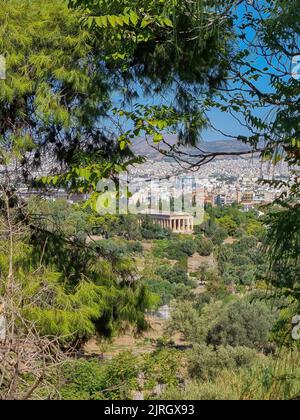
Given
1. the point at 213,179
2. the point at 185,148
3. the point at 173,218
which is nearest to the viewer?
the point at 185,148

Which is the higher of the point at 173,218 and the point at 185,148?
the point at 185,148

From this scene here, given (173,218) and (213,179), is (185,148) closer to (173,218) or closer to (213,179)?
(213,179)

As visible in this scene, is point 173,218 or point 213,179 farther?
point 173,218

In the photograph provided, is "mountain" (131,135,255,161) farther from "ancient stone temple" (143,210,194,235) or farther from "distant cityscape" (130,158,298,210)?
"ancient stone temple" (143,210,194,235)

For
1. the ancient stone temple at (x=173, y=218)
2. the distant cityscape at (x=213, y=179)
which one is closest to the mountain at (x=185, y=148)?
the distant cityscape at (x=213, y=179)

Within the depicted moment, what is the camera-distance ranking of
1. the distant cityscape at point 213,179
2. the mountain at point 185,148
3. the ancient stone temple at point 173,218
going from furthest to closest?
the ancient stone temple at point 173,218 → the mountain at point 185,148 → the distant cityscape at point 213,179

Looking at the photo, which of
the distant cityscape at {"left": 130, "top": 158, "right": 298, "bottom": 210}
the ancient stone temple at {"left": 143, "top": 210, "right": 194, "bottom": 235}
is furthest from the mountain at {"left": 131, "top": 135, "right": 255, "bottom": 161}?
the ancient stone temple at {"left": 143, "top": 210, "right": 194, "bottom": 235}

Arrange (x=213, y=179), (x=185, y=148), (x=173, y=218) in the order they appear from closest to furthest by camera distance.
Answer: (x=185, y=148)
(x=213, y=179)
(x=173, y=218)

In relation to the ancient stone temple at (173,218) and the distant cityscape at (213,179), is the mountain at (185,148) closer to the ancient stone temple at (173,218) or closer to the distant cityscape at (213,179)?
the distant cityscape at (213,179)

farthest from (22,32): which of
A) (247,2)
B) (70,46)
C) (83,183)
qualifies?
(247,2)

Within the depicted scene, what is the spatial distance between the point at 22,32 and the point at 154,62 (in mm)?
1218

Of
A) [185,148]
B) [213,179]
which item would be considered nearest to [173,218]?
[213,179]

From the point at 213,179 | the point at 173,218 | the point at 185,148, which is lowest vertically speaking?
the point at 173,218

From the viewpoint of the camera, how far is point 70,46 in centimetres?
369
